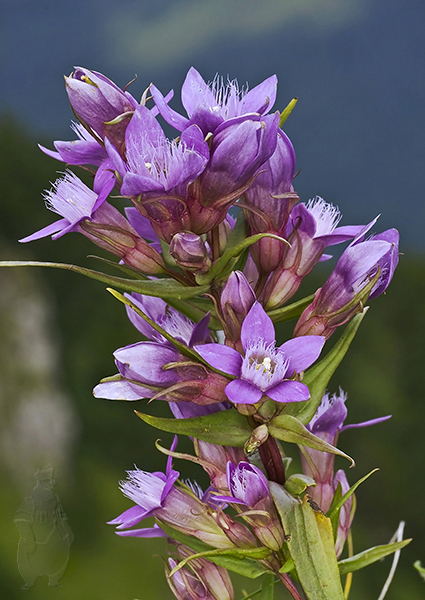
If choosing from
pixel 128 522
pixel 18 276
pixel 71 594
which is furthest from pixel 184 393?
pixel 18 276

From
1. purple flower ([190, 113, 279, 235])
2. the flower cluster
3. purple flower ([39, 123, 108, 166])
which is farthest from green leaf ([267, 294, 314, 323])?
purple flower ([39, 123, 108, 166])

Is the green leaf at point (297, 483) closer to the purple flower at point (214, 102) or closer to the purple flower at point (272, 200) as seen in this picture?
the purple flower at point (272, 200)

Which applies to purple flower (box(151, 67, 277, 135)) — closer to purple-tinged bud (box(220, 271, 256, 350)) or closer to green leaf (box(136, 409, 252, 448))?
purple-tinged bud (box(220, 271, 256, 350))

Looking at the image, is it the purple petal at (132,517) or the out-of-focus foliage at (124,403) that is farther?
the out-of-focus foliage at (124,403)

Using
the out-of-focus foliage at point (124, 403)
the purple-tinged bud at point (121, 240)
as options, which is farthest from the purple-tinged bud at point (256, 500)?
the out-of-focus foliage at point (124, 403)

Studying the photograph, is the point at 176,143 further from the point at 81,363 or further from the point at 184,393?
the point at 81,363
